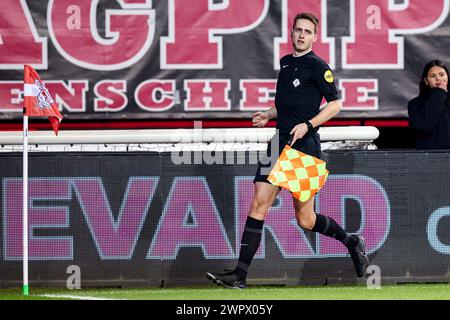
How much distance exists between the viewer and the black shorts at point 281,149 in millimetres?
9391

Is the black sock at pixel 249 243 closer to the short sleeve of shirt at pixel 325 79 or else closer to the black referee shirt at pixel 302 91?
the black referee shirt at pixel 302 91

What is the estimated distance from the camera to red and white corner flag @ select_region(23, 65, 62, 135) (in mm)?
9320

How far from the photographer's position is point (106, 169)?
1016 cm

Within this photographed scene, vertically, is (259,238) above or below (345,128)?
below

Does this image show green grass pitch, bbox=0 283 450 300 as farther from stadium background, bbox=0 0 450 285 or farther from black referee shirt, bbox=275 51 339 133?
stadium background, bbox=0 0 450 285

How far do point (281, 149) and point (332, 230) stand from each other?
75 centimetres

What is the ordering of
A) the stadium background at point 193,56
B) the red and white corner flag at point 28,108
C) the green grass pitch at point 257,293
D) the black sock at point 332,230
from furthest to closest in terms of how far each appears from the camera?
the stadium background at point 193,56 → the black sock at point 332,230 → the red and white corner flag at point 28,108 → the green grass pitch at point 257,293

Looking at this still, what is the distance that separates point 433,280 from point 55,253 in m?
3.04

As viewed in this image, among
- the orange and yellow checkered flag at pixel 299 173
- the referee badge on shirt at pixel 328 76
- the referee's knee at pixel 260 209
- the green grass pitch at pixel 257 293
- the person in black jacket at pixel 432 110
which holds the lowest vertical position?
the green grass pitch at pixel 257 293

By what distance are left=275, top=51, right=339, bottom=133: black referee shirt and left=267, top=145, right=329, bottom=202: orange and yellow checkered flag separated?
0.74ft

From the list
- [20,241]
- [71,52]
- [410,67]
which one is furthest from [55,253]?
[410,67]

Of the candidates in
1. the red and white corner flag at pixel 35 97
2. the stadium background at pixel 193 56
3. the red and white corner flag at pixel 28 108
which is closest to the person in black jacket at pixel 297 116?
the red and white corner flag at pixel 28 108

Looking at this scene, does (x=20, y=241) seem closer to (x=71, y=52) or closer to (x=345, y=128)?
(x=71, y=52)

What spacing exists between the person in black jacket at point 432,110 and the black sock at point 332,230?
129 cm
